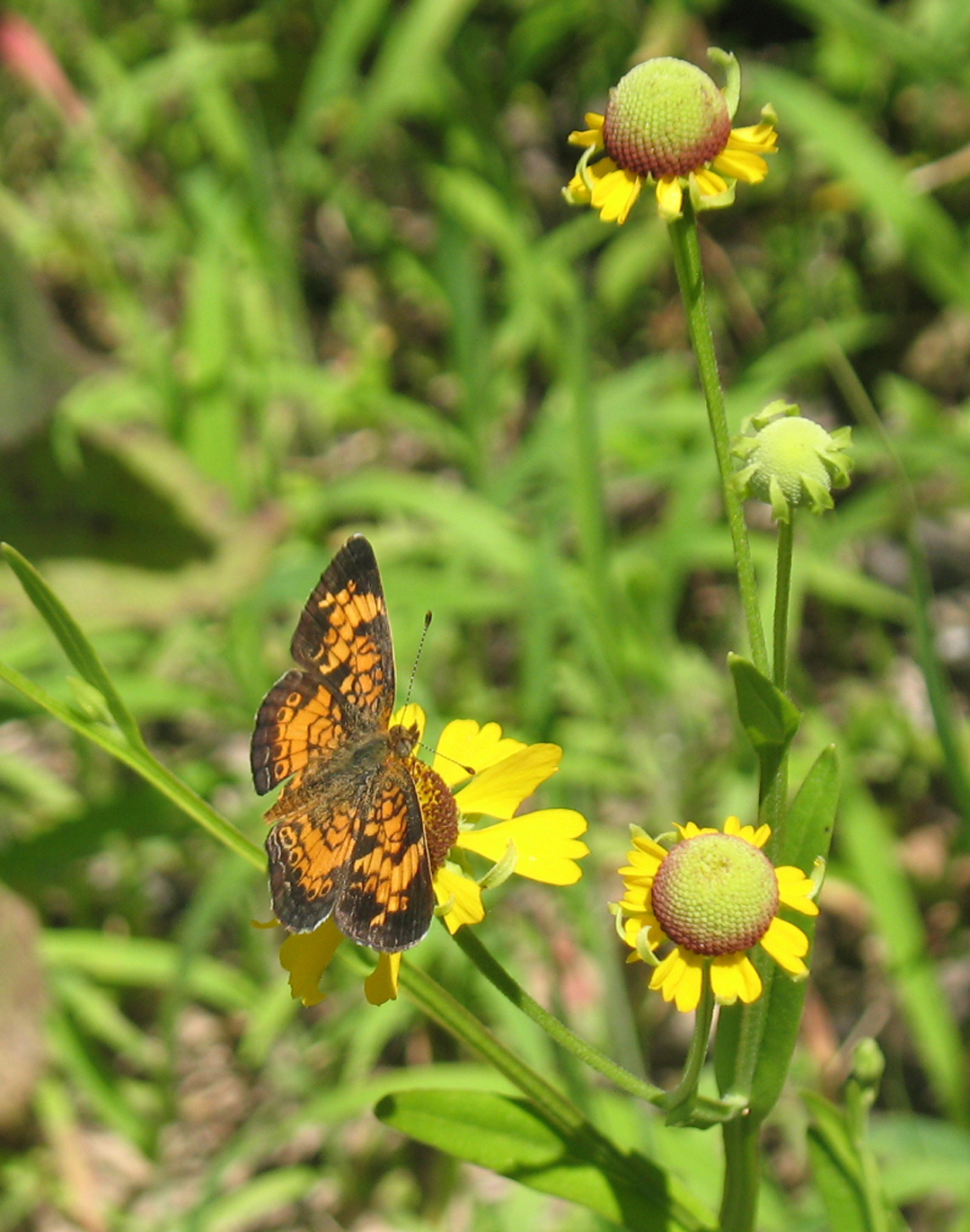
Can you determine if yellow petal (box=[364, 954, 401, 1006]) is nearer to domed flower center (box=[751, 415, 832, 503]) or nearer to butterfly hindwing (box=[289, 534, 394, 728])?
butterfly hindwing (box=[289, 534, 394, 728])

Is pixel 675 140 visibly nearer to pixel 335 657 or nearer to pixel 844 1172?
pixel 335 657

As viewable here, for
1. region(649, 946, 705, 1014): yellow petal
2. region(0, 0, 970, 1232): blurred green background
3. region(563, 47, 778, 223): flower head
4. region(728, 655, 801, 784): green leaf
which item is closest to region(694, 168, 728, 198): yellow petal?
region(563, 47, 778, 223): flower head

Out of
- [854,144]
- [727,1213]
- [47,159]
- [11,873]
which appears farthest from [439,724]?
[47,159]

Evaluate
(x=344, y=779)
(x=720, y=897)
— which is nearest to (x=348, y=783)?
(x=344, y=779)

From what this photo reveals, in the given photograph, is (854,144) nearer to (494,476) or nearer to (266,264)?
(494,476)

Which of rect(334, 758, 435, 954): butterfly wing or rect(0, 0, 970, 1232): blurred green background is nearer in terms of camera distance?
rect(334, 758, 435, 954): butterfly wing
